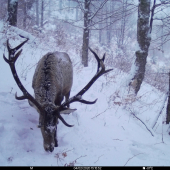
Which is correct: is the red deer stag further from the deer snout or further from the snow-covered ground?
the snow-covered ground

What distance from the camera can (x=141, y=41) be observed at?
609 centimetres

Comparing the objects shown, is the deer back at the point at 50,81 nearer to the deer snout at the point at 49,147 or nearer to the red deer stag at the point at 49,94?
the red deer stag at the point at 49,94

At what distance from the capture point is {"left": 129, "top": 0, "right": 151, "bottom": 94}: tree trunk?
5914mm

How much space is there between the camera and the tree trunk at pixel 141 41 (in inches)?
233

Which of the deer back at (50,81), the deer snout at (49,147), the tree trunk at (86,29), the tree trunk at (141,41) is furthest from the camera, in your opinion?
the tree trunk at (86,29)

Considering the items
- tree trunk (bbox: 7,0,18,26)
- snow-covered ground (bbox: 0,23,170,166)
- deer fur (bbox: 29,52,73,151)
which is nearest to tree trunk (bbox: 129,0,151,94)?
snow-covered ground (bbox: 0,23,170,166)

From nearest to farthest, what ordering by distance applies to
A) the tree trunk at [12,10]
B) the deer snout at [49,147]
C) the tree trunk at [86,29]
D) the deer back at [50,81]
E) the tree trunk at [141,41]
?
the deer snout at [49,147]
the deer back at [50,81]
the tree trunk at [141,41]
the tree trunk at [86,29]
the tree trunk at [12,10]

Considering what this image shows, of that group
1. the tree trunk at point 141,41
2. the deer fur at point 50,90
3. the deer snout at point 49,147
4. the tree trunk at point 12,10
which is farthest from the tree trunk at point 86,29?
the deer snout at point 49,147

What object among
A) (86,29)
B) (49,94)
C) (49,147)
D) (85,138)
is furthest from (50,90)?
(86,29)

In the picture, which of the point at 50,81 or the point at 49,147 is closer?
the point at 49,147

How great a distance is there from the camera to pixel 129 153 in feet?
11.8

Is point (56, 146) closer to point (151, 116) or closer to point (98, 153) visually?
point (98, 153)

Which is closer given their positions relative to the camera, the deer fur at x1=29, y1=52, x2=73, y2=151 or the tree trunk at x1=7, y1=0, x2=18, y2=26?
the deer fur at x1=29, y1=52, x2=73, y2=151

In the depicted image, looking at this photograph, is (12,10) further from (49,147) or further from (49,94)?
(49,147)
